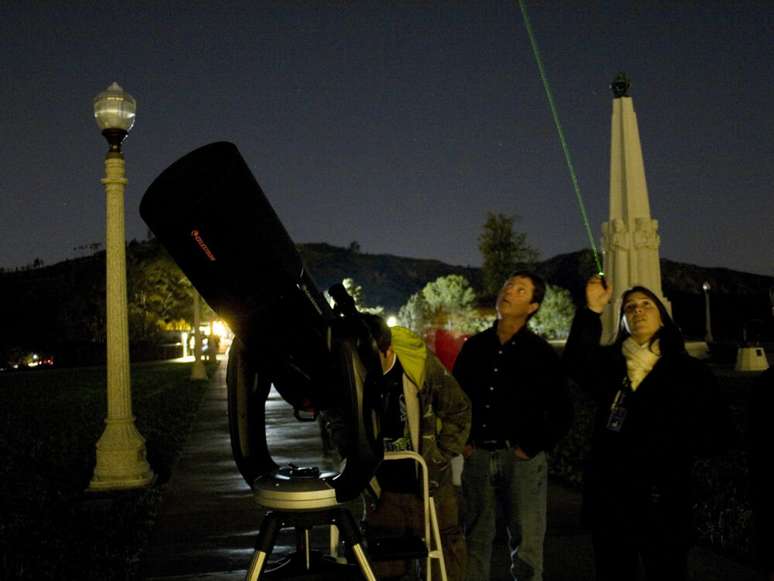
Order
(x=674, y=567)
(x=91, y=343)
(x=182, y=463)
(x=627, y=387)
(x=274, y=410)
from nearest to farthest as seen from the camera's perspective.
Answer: (x=674, y=567) < (x=627, y=387) < (x=182, y=463) < (x=274, y=410) < (x=91, y=343)

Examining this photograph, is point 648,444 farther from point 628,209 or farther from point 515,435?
point 628,209

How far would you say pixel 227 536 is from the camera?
589 cm

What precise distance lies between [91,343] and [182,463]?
145ft

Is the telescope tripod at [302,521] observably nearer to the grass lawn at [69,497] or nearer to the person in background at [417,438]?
the person in background at [417,438]

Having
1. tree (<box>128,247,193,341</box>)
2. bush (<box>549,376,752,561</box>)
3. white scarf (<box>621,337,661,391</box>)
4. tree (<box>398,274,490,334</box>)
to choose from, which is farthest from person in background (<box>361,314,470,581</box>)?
tree (<box>398,274,490,334</box>)

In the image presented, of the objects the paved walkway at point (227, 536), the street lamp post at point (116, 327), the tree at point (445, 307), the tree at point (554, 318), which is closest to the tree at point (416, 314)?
the tree at point (445, 307)

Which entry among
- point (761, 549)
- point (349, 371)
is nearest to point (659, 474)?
point (761, 549)

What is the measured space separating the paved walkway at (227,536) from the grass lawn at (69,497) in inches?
8.4

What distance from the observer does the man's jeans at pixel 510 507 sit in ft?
12.3

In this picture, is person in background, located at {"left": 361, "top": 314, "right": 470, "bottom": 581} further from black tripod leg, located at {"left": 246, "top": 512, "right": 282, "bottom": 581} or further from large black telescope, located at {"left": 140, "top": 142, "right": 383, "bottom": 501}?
black tripod leg, located at {"left": 246, "top": 512, "right": 282, "bottom": 581}

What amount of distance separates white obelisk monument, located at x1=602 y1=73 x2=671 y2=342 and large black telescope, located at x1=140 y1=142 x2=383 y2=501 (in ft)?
50.0

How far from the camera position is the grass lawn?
5363mm

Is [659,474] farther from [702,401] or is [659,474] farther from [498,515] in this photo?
[498,515]

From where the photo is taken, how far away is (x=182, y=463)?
30.8 feet
